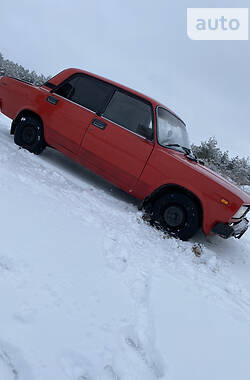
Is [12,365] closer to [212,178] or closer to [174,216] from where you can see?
[174,216]

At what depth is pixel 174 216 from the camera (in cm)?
433

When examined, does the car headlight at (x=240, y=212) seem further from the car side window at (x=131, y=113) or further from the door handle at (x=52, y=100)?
the door handle at (x=52, y=100)

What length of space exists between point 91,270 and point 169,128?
3.01 meters

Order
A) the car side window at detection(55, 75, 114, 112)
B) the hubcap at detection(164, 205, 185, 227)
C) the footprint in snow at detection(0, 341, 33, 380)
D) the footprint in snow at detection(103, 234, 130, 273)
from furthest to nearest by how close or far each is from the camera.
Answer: the car side window at detection(55, 75, 114, 112), the hubcap at detection(164, 205, 185, 227), the footprint in snow at detection(103, 234, 130, 273), the footprint in snow at detection(0, 341, 33, 380)

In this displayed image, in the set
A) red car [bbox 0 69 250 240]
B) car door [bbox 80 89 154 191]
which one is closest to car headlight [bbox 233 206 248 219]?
red car [bbox 0 69 250 240]

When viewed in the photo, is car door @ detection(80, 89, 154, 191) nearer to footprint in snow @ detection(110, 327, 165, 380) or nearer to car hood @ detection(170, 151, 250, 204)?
car hood @ detection(170, 151, 250, 204)

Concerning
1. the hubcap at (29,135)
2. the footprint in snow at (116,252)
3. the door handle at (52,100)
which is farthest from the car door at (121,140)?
the footprint in snow at (116,252)

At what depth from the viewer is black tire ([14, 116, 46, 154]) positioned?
5395 millimetres

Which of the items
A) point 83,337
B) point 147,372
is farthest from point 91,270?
point 147,372

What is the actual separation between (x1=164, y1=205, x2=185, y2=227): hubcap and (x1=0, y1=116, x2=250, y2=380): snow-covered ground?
0.29 metres

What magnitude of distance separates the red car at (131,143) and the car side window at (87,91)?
0.02 meters

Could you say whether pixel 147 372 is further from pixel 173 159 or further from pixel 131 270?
pixel 173 159

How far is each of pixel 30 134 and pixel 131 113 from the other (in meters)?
1.95

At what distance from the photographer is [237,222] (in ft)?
14.0
